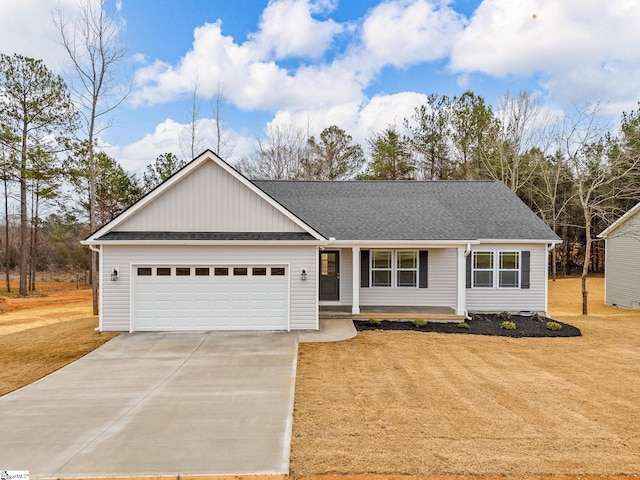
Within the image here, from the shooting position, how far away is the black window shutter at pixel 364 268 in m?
13.9

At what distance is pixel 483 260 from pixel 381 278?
3672 millimetres

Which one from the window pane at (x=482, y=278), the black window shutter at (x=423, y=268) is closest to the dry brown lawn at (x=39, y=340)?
the black window shutter at (x=423, y=268)

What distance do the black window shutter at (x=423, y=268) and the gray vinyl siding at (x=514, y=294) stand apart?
5.06 feet

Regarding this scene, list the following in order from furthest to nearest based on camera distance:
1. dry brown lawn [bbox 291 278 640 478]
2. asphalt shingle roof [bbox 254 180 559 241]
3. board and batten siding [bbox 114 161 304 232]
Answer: asphalt shingle roof [bbox 254 180 559 241] < board and batten siding [bbox 114 161 304 232] < dry brown lawn [bbox 291 278 640 478]

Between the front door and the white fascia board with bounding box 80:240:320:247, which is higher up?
the white fascia board with bounding box 80:240:320:247

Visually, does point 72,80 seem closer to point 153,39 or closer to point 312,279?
point 153,39

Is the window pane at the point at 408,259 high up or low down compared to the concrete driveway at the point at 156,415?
up

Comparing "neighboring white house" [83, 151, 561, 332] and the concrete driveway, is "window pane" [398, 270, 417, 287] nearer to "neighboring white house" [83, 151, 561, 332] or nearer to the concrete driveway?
"neighboring white house" [83, 151, 561, 332]

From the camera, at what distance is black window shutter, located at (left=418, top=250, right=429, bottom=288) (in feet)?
45.3

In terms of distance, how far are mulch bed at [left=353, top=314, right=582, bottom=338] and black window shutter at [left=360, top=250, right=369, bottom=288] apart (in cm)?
195

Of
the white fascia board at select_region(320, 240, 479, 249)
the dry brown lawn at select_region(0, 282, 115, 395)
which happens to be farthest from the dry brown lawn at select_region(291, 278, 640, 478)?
the dry brown lawn at select_region(0, 282, 115, 395)

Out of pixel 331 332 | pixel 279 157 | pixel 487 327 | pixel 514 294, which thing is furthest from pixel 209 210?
pixel 279 157

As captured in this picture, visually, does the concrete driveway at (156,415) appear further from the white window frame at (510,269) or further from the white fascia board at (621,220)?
the white fascia board at (621,220)

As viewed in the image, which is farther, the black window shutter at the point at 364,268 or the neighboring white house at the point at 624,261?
the neighboring white house at the point at 624,261
